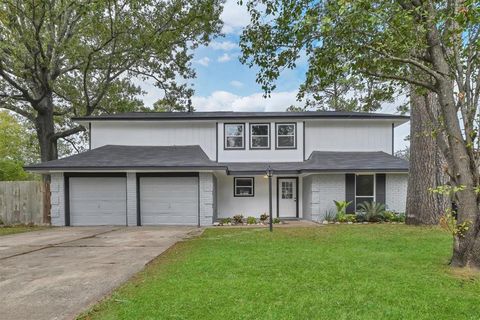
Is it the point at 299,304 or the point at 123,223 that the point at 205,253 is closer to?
the point at 299,304

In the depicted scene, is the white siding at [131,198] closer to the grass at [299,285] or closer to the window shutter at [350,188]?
the grass at [299,285]

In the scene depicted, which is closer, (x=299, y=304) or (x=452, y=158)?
(x=299, y=304)

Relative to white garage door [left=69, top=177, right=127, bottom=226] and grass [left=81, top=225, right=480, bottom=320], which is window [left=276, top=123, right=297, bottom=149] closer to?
white garage door [left=69, top=177, right=127, bottom=226]

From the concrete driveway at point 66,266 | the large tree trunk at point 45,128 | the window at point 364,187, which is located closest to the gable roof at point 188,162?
the window at point 364,187

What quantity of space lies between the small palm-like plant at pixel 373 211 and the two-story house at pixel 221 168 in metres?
0.49

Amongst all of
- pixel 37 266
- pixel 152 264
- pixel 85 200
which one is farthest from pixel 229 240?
pixel 85 200

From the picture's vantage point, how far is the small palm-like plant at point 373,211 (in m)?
14.1

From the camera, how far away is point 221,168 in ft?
44.7

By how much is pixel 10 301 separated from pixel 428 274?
6.37 metres

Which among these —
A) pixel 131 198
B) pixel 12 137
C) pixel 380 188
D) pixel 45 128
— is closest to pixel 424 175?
pixel 380 188

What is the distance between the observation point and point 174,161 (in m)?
14.0

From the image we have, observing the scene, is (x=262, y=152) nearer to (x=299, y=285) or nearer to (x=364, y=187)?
(x=364, y=187)

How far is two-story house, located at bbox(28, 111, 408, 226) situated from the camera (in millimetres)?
13953

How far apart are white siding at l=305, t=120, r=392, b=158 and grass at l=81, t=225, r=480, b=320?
343 inches
